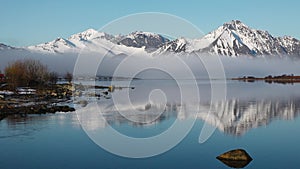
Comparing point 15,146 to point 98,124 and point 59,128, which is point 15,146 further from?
point 98,124

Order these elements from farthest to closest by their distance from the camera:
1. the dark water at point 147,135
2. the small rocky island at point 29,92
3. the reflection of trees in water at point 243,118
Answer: the small rocky island at point 29,92, the reflection of trees in water at point 243,118, the dark water at point 147,135

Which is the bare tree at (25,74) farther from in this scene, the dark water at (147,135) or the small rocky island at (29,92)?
the dark water at (147,135)

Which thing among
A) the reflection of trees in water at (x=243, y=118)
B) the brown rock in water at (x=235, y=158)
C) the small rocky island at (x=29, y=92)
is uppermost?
the small rocky island at (x=29, y=92)

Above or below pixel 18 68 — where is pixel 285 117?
below

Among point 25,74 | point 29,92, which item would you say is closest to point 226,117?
point 29,92

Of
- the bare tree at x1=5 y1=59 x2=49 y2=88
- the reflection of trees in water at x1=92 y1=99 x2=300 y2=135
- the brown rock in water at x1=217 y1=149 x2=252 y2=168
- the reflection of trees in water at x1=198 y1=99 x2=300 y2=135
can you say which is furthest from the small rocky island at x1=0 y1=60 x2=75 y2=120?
the brown rock in water at x1=217 y1=149 x2=252 y2=168

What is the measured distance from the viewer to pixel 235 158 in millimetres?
14117

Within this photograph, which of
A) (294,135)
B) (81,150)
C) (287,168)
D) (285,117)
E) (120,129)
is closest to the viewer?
(287,168)

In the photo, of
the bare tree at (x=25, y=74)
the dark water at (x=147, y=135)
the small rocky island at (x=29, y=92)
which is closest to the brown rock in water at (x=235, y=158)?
the dark water at (x=147, y=135)

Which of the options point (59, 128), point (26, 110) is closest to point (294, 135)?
point (59, 128)

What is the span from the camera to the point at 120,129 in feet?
69.6

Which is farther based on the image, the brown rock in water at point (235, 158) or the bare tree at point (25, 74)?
Answer: the bare tree at point (25, 74)

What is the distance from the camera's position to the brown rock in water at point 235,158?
13.7 metres

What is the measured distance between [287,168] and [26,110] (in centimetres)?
2119
